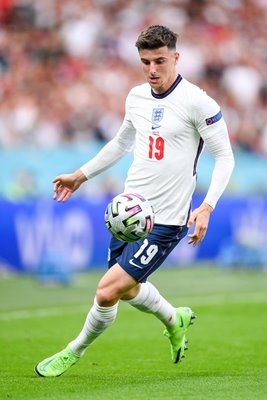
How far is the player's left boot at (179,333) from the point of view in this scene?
7.57 m

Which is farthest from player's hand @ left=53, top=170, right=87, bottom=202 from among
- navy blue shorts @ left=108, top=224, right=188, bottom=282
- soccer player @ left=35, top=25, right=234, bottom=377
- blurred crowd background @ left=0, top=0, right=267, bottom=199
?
blurred crowd background @ left=0, top=0, right=267, bottom=199

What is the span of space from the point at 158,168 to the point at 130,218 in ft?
1.90

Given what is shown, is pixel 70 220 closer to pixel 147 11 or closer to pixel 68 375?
pixel 147 11

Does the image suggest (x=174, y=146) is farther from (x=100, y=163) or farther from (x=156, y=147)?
(x=100, y=163)

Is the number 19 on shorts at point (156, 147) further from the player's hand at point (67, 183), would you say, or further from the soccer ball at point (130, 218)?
the player's hand at point (67, 183)

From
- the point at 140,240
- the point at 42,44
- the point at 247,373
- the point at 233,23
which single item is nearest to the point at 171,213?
the point at 140,240

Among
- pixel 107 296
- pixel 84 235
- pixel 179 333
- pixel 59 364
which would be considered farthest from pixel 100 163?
pixel 84 235

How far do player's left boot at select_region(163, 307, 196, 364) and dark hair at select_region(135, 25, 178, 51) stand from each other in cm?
213

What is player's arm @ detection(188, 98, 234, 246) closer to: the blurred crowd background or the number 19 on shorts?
the number 19 on shorts

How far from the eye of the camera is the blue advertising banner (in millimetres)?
16109

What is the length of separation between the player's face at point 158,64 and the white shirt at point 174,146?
6.3 inches

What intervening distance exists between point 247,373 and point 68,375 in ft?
4.57

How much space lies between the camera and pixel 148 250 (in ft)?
23.1

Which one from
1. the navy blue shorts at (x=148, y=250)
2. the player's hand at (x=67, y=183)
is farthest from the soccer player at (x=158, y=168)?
the player's hand at (x=67, y=183)
